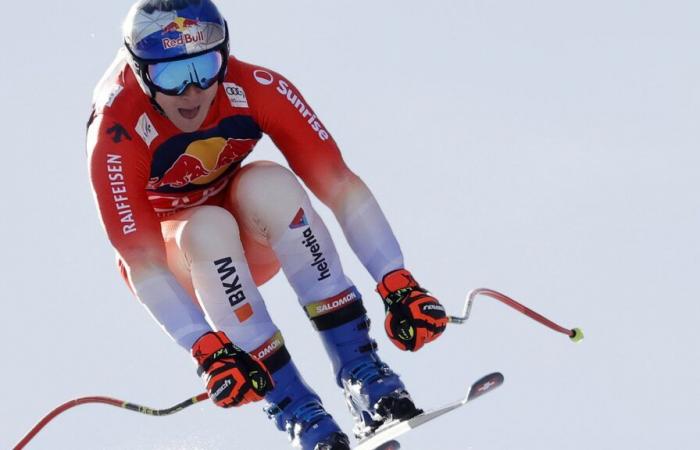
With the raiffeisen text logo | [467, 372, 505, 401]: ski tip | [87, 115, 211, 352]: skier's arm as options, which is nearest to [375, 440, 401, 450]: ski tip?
[467, 372, 505, 401]: ski tip

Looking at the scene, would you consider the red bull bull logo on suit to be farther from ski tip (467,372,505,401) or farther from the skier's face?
ski tip (467,372,505,401)

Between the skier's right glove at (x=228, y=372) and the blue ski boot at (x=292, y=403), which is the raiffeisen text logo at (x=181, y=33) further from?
the blue ski boot at (x=292, y=403)

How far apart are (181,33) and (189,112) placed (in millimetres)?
541

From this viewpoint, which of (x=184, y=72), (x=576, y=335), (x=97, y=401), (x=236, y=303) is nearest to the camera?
(x=184, y=72)

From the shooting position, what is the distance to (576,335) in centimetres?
1323

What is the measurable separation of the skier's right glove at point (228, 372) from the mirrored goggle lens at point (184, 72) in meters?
1.48

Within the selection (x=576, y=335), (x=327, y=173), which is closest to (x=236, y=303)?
(x=327, y=173)

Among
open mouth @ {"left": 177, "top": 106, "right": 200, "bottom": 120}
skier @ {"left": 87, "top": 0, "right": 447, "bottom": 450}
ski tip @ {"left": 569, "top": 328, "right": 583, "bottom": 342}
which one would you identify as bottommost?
ski tip @ {"left": 569, "top": 328, "right": 583, "bottom": 342}

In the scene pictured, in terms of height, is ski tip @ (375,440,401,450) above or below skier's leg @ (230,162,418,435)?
below

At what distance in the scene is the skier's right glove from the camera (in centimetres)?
1102

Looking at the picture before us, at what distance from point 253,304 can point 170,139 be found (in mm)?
1126

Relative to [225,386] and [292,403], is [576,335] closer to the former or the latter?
[292,403]

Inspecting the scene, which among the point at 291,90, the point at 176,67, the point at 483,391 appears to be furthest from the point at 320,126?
the point at 483,391

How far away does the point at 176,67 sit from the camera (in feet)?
37.1
